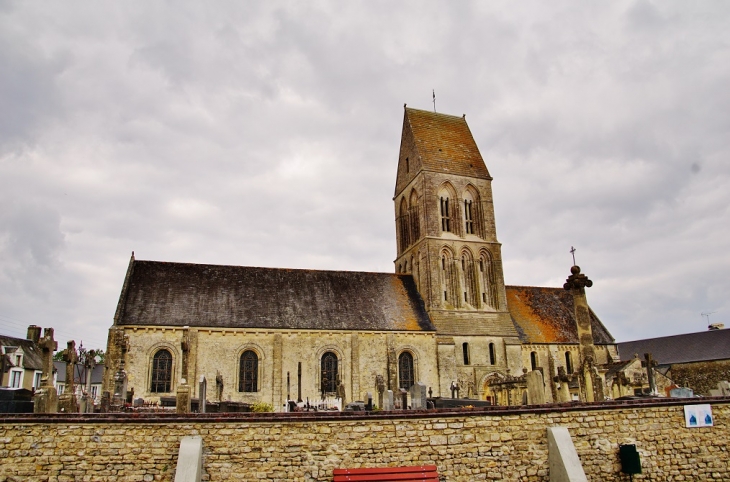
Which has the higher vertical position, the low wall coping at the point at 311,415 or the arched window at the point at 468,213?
the arched window at the point at 468,213

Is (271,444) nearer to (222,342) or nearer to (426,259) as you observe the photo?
(222,342)

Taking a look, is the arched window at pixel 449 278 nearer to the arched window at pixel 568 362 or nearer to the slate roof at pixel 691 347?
the arched window at pixel 568 362

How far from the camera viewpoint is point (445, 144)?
135 feet

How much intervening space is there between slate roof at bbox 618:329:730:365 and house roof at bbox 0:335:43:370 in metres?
54.6

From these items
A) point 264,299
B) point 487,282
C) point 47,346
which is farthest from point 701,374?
point 47,346

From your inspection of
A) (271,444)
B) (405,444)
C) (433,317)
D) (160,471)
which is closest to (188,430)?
(160,471)

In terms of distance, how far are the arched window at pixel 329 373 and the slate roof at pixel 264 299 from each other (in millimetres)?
1708

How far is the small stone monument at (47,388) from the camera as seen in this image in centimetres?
1501

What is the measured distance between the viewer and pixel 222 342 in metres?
30.2

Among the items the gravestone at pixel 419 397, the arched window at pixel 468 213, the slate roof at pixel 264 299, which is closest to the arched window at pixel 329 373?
the slate roof at pixel 264 299

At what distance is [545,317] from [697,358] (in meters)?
15.6

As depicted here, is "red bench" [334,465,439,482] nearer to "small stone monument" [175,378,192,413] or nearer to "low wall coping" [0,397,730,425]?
"low wall coping" [0,397,730,425]

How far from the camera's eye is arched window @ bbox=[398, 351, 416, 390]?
32.8 metres

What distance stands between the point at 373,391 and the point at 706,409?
20.4 meters
